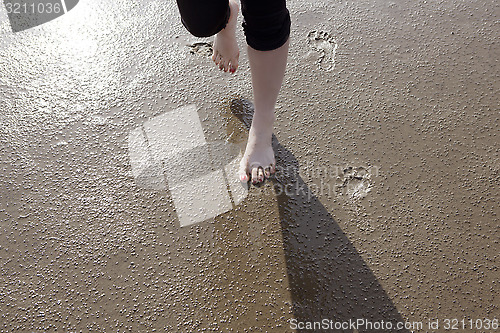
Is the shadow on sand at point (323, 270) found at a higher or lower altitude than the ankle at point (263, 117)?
lower

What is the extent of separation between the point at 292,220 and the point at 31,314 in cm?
87

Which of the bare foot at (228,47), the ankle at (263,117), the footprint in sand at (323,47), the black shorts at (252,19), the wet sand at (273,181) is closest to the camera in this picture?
the black shorts at (252,19)

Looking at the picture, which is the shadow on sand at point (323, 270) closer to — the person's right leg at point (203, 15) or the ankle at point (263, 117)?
the ankle at point (263, 117)

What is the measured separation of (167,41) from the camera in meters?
2.11

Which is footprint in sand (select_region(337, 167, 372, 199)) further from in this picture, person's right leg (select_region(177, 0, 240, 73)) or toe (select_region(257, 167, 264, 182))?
person's right leg (select_region(177, 0, 240, 73))

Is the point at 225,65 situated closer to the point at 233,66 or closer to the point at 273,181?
the point at 233,66

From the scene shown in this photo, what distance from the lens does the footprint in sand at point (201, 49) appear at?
2.05m

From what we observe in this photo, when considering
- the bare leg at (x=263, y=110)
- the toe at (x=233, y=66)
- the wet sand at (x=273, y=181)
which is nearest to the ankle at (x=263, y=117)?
the bare leg at (x=263, y=110)

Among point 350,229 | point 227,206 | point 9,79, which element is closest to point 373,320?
point 350,229

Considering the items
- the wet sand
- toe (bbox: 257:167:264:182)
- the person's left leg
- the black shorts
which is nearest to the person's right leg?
the black shorts

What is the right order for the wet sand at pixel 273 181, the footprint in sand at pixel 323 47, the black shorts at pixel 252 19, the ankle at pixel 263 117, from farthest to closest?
1. the footprint in sand at pixel 323 47
2. the ankle at pixel 263 117
3. the wet sand at pixel 273 181
4. the black shorts at pixel 252 19

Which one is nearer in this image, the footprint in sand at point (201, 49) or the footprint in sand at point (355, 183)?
the footprint in sand at point (355, 183)

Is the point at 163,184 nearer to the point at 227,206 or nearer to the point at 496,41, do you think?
the point at 227,206

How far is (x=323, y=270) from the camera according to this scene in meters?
1.46
